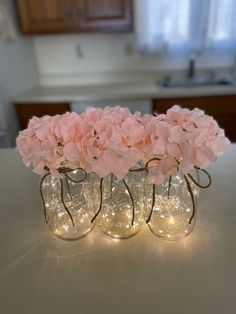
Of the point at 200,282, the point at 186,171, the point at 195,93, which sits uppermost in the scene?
the point at 186,171

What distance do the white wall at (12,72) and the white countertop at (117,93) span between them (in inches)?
3.6

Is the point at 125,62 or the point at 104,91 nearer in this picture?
the point at 104,91

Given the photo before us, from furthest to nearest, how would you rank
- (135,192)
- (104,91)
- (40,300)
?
(104,91) < (135,192) < (40,300)

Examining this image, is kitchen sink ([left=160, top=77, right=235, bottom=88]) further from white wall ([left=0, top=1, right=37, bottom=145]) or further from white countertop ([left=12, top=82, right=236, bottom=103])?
white wall ([left=0, top=1, right=37, bottom=145])

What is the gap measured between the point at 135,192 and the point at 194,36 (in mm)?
2386

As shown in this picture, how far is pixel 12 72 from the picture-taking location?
2.35 m

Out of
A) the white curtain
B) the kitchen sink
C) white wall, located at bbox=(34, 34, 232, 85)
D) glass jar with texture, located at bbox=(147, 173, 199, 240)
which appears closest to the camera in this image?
glass jar with texture, located at bbox=(147, 173, 199, 240)

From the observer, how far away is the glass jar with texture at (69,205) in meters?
0.66

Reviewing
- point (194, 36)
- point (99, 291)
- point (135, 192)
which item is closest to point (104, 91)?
point (194, 36)

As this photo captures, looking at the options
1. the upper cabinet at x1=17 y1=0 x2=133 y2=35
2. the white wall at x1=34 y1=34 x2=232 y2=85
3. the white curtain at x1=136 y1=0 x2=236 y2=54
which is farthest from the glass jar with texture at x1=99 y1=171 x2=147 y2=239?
the white wall at x1=34 y1=34 x2=232 y2=85

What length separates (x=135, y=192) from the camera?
2.18 ft

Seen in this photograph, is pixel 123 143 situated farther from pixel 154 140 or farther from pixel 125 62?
pixel 125 62

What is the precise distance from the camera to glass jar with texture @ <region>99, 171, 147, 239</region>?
65 centimetres

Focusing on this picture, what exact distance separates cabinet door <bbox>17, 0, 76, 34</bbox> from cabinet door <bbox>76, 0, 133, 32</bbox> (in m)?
0.09
